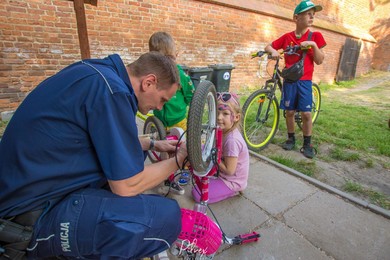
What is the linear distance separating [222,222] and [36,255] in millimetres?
1352

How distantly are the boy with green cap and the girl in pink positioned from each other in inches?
54.7

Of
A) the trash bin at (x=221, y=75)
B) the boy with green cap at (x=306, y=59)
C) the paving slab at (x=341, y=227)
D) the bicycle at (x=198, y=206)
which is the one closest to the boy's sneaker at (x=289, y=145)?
the boy with green cap at (x=306, y=59)

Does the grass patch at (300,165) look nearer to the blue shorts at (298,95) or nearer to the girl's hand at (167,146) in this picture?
the blue shorts at (298,95)

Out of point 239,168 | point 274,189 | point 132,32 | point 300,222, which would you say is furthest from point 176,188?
point 132,32

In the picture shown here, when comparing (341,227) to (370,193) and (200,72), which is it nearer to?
(370,193)

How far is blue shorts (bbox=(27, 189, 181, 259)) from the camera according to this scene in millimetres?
1072

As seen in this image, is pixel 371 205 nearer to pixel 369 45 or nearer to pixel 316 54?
pixel 316 54

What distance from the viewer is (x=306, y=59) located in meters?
3.09

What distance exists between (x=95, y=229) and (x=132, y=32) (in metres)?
5.14

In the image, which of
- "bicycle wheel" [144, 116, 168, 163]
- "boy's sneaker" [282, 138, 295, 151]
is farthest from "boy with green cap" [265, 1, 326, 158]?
"bicycle wheel" [144, 116, 168, 163]

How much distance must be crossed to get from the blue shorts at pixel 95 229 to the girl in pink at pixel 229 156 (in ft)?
2.95

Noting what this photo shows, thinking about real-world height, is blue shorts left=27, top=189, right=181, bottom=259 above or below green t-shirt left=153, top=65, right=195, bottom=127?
below

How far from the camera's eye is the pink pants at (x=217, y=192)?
2.18 meters

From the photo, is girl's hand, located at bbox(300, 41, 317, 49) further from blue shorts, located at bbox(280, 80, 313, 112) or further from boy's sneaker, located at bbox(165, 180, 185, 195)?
boy's sneaker, located at bbox(165, 180, 185, 195)
